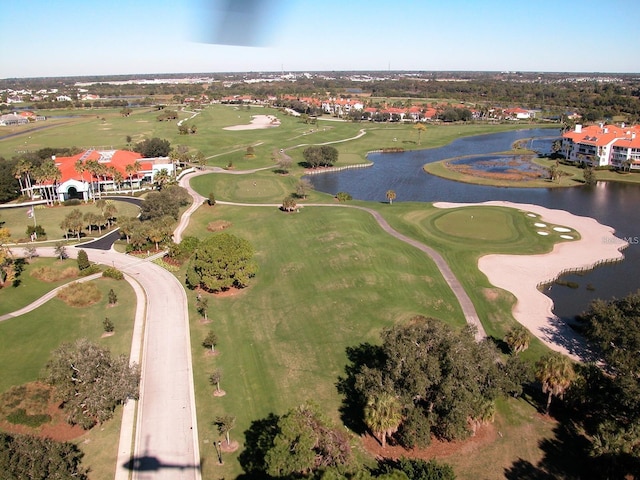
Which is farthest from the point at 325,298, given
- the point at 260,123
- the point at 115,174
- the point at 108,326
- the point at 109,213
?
the point at 260,123

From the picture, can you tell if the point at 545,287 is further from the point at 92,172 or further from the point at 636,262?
the point at 92,172

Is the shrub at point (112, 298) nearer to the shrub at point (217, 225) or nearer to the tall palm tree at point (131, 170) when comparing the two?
the shrub at point (217, 225)

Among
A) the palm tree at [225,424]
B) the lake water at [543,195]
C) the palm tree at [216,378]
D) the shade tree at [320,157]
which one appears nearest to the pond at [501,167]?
the lake water at [543,195]

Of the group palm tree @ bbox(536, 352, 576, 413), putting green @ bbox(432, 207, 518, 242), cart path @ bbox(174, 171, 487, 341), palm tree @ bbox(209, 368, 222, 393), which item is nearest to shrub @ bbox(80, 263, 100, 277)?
cart path @ bbox(174, 171, 487, 341)

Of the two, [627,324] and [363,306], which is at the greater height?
[627,324]

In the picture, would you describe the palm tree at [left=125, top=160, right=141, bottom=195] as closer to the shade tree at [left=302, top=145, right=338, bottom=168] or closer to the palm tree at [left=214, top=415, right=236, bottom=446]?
the shade tree at [left=302, top=145, right=338, bottom=168]

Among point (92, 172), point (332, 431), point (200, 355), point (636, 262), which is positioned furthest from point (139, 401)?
point (92, 172)

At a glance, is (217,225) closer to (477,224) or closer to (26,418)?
(477,224)

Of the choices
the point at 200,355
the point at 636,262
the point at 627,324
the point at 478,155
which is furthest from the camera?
the point at 478,155
